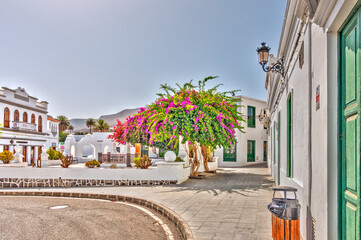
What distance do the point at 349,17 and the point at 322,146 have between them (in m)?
1.38

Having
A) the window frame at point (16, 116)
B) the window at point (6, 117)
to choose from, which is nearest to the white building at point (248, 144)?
the window at point (6, 117)

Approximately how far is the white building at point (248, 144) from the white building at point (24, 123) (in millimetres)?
20715

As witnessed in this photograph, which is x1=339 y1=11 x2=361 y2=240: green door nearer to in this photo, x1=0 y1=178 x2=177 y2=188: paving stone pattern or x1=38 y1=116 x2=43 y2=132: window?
x1=0 y1=178 x2=177 y2=188: paving stone pattern

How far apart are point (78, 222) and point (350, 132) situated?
6.81 m

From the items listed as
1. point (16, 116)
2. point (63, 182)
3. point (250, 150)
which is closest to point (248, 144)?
point (250, 150)

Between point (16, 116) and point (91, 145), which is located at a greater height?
point (16, 116)

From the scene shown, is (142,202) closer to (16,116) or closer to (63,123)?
(16,116)

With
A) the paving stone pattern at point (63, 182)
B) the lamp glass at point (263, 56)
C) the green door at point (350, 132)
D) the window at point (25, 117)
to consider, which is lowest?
the paving stone pattern at point (63, 182)

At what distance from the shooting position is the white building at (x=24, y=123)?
100ft

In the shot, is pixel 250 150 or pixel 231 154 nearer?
pixel 231 154

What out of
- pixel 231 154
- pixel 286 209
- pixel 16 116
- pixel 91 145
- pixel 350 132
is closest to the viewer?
pixel 350 132

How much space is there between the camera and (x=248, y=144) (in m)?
31.1

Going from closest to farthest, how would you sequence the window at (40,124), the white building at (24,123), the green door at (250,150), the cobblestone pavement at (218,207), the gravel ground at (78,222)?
the cobblestone pavement at (218,207) → the gravel ground at (78,222) → the white building at (24,123) → the green door at (250,150) → the window at (40,124)

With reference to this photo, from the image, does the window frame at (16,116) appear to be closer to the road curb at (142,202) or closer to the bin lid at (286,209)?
the road curb at (142,202)
